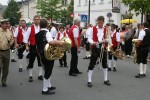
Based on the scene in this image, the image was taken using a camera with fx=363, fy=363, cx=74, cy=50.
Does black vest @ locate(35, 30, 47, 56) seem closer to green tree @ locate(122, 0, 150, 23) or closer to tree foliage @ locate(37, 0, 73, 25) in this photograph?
green tree @ locate(122, 0, 150, 23)

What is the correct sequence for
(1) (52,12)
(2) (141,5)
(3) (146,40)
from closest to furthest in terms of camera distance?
(3) (146,40) < (2) (141,5) < (1) (52,12)

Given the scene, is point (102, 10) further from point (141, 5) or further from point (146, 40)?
point (146, 40)

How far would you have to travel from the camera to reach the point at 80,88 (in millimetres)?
10086

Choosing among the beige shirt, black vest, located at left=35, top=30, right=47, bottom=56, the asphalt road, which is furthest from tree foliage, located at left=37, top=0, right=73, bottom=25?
black vest, located at left=35, top=30, right=47, bottom=56

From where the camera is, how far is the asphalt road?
8.93m

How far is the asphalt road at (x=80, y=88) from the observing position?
8930 millimetres

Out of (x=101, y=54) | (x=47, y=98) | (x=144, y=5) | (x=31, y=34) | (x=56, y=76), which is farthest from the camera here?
(x=144, y=5)

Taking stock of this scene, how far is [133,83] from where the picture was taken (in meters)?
11.1

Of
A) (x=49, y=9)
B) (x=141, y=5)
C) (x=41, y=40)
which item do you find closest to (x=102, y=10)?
(x=49, y=9)

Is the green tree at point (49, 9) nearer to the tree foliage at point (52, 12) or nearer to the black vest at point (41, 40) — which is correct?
the tree foliage at point (52, 12)

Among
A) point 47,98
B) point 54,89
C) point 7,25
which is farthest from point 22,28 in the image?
point 47,98

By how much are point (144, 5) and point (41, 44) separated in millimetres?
16450

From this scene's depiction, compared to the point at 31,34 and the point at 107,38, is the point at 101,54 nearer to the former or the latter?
the point at 107,38

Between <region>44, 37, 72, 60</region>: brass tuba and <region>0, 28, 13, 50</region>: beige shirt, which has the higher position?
<region>0, 28, 13, 50</region>: beige shirt
